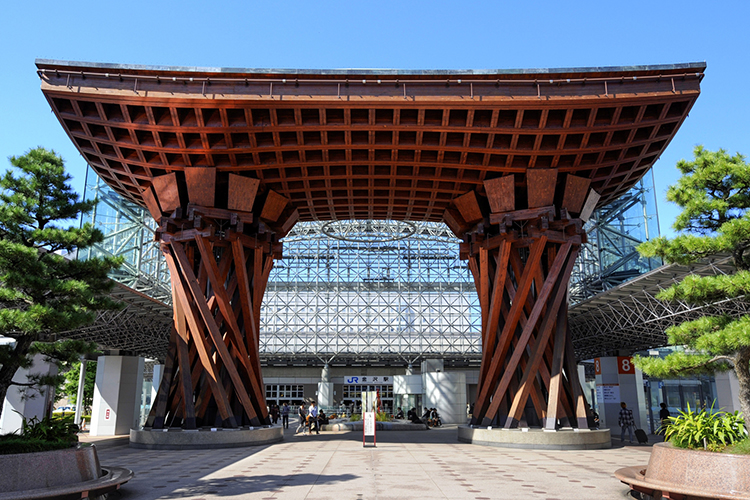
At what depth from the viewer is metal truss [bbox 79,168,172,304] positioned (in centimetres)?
3123

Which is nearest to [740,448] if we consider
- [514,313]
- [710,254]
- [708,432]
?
[708,432]

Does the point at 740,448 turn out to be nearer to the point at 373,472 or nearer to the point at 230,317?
the point at 373,472

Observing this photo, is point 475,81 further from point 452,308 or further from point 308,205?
point 452,308

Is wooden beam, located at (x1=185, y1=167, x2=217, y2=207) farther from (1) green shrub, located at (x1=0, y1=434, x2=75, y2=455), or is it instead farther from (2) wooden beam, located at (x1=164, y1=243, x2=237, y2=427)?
(1) green shrub, located at (x1=0, y1=434, x2=75, y2=455)

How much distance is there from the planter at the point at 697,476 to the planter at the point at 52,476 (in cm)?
852

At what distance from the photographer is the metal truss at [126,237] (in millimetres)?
31233

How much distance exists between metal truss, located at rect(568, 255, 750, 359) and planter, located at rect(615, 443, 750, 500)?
9.45 metres

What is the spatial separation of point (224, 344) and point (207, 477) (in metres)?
8.05

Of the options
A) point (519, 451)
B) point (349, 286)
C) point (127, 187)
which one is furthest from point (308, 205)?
point (349, 286)

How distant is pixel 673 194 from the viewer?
10828 millimetres

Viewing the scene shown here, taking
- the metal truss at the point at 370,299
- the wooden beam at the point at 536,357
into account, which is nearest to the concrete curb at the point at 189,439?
the wooden beam at the point at 536,357

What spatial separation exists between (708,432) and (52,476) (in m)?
10.7

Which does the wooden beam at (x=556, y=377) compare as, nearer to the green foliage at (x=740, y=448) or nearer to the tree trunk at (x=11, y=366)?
the green foliage at (x=740, y=448)

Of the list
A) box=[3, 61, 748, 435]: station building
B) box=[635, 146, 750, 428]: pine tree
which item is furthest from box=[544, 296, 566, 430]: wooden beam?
box=[635, 146, 750, 428]: pine tree
